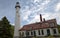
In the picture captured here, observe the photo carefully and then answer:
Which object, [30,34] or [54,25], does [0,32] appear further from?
[54,25]

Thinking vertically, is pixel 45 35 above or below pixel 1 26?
below

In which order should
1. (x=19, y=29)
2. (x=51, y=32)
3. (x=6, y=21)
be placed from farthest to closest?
(x=19, y=29)
(x=6, y=21)
(x=51, y=32)

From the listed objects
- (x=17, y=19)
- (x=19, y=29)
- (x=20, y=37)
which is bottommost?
(x=20, y=37)

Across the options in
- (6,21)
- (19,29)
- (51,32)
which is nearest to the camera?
(51,32)

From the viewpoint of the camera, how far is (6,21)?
4012cm

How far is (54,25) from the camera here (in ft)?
120

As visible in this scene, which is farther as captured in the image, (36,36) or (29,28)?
(29,28)

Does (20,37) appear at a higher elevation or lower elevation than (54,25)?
lower

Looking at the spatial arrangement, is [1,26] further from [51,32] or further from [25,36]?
[51,32]

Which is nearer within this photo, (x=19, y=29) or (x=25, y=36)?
(x=25, y=36)

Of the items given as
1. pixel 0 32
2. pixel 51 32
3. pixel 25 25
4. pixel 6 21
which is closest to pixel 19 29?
pixel 25 25

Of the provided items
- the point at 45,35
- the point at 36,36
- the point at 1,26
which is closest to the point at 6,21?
the point at 1,26

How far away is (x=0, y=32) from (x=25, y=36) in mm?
9284

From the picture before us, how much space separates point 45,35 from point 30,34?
632 centimetres
